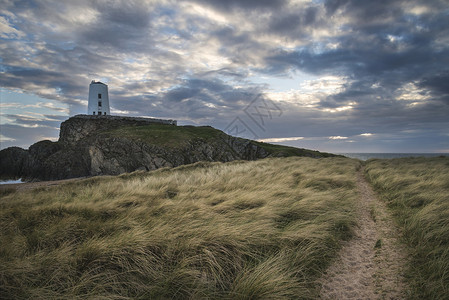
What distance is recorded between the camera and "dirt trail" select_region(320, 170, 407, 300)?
2.52 metres

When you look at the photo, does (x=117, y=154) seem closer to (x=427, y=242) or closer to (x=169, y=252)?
(x=169, y=252)

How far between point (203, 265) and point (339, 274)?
1.85 meters

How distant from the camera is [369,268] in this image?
2986 mm

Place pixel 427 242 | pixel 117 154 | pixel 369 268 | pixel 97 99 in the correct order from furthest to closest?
pixel 97 99, pixel 117 154, pixel 427 242, pixel 369 268

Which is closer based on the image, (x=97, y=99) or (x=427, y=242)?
(x=427, y=242)

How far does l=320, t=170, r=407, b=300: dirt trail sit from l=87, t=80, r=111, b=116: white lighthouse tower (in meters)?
71.8

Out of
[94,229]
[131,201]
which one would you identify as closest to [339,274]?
[94,229]

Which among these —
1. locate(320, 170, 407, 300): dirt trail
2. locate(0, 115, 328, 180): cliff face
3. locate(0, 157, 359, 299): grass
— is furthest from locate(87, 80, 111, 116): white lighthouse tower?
locate(320, 170, 407, 300): dirt trail

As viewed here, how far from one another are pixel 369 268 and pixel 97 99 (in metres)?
73.7

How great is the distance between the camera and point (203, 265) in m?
2.91

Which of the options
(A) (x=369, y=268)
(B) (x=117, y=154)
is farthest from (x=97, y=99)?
(A) (x=369, y=268)

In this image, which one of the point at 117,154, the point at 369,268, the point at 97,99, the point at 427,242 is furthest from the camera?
the point at 97,99

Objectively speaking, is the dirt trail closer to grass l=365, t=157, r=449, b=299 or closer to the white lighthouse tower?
grass l=365, t=157, r=449, b=299

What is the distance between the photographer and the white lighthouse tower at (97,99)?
61.8 meters
